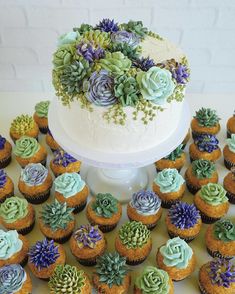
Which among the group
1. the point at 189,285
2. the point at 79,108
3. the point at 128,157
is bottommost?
the point at 189,285

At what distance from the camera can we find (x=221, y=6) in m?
1.55

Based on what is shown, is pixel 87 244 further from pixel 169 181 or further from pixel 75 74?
pixel 75 74

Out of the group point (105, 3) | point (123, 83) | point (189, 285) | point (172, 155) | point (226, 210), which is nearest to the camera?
point (123, 83)

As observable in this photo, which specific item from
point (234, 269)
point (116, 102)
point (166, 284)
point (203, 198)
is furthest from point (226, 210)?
point (116, 102)

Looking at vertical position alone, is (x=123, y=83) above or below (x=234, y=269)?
above

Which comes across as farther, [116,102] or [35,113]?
[35,113]

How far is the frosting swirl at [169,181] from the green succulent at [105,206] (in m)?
0.15

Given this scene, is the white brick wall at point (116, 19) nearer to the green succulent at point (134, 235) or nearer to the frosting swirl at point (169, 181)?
the frosting swirl at point (169, 181)

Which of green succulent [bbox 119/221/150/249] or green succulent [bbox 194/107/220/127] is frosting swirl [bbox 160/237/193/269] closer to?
green succulent [bbox 119/221/150/249]

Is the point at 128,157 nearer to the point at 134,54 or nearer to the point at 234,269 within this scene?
the point at 134,54

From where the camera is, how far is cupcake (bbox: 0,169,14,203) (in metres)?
1.29

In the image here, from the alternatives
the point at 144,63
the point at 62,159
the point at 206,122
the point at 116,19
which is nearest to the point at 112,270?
the point at 62,159

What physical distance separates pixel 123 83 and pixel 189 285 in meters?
0.57

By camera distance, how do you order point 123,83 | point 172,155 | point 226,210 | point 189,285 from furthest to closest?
point 172,155 < point 226,210 < point 189,285 < point 123,83
